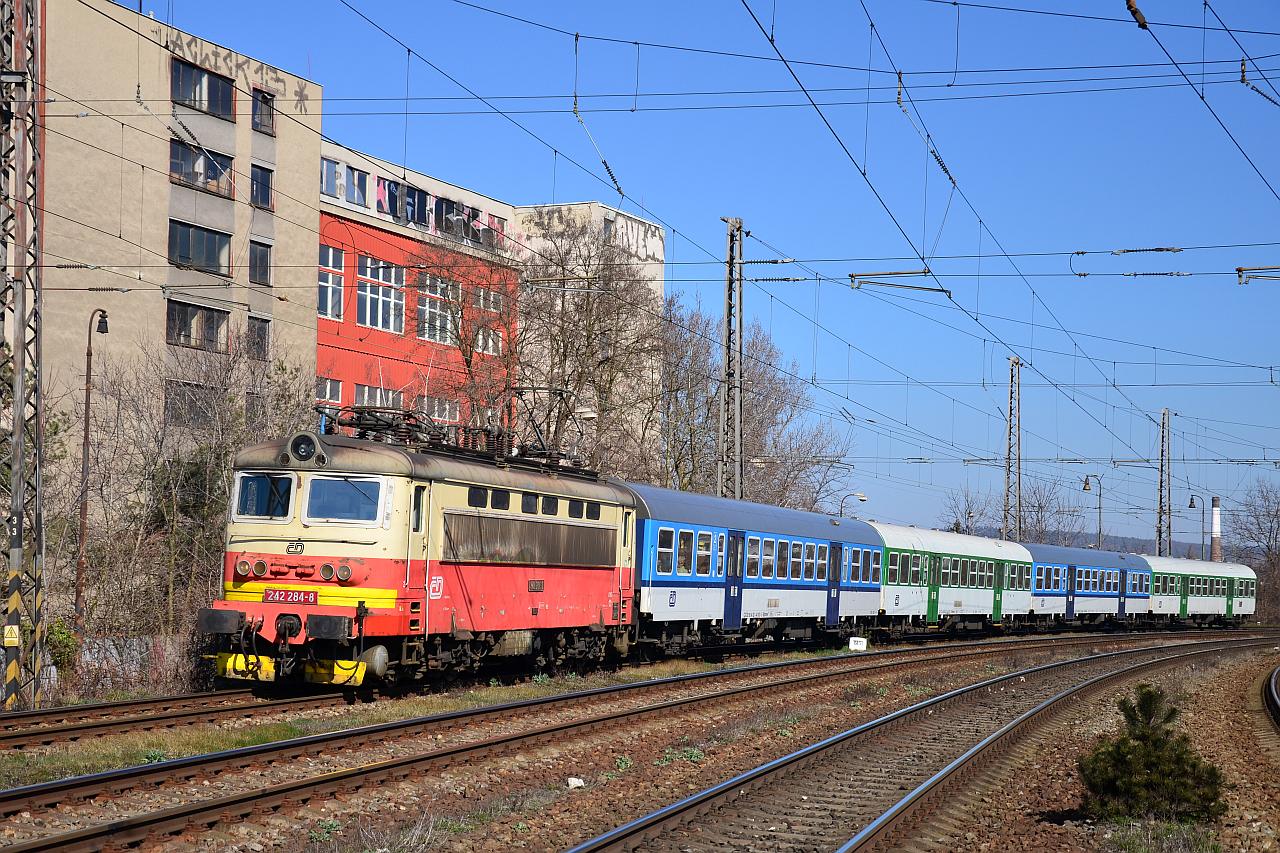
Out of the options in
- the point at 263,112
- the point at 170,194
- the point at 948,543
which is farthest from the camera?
the point at 263,112

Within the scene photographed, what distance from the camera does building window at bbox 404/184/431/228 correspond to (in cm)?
5159

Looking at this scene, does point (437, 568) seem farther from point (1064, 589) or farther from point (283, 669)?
point (1064, 589)

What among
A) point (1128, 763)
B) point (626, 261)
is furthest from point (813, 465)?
point (1128, 763)

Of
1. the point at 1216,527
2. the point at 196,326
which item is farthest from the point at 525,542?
the point at 1216,527

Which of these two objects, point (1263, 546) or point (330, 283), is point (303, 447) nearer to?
point (330, 283)

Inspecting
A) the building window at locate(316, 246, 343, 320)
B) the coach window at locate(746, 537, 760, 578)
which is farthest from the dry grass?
the building window at locate(316, 246, 343, 320)

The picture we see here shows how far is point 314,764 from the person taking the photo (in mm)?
12805

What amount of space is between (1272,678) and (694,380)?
2643cm

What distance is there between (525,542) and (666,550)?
560 cm

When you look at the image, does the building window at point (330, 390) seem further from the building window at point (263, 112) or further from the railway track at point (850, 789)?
the railway track at point (850, 789)

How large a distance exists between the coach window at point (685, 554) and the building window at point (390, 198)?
28.2 meters

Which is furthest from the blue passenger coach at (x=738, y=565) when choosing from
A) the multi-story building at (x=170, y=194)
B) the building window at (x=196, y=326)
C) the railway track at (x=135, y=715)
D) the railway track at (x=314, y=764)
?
the building window at (x=196, y=326)

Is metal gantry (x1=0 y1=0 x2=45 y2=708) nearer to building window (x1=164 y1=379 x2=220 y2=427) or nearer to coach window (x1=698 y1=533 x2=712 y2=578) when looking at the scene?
coach window (x1=698 y1=533 x2=712 y2=578)

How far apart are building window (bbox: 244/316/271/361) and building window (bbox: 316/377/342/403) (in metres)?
2.57
